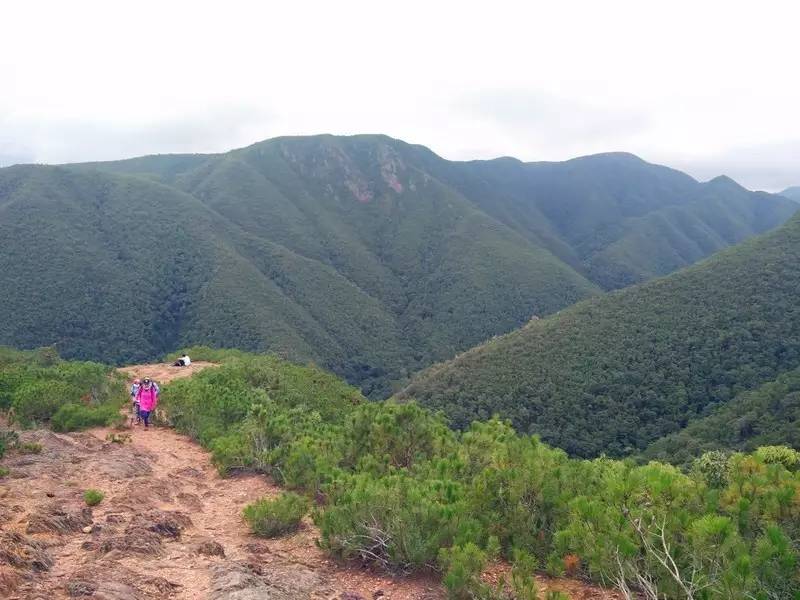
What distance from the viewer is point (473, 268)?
388ft

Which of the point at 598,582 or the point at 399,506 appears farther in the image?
the point at 399,506

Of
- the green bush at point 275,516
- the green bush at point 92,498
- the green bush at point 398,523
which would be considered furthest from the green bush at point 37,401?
the green bush at point 398,523

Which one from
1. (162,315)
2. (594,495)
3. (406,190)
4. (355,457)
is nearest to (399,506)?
(594,495)

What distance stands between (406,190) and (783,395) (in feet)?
461

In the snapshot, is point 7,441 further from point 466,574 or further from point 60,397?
point 466,574

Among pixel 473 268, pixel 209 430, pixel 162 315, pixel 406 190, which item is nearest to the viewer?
pixel 209 430

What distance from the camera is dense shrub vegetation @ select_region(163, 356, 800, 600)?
4.79m

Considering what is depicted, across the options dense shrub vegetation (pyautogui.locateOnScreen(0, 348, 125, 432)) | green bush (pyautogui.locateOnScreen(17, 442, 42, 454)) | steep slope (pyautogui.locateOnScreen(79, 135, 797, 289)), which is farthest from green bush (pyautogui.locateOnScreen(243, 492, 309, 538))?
steep slope (pyautogui.locateOnScreen(79, 135, 797, 289))

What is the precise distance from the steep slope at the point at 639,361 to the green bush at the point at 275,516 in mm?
39872

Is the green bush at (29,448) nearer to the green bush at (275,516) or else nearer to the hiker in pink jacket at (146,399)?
the hiker in pink jacket at (146,399)

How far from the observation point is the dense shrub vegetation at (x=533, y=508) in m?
4.79

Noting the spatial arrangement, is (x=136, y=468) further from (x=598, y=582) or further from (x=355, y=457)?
(x=598, y=582)

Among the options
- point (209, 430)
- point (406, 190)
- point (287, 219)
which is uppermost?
point (406, 190)

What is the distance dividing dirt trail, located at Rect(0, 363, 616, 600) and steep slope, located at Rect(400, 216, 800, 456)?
39331 millimetres
